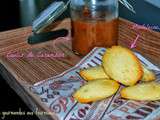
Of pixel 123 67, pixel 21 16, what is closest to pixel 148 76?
pixel 123 67

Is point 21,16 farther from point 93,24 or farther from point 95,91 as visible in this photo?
point 95,91

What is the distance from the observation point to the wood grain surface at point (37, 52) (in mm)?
479

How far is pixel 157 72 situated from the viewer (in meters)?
0.47

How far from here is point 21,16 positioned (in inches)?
42.1

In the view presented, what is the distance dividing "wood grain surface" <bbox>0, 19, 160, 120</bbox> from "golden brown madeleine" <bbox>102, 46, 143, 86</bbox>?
88 mm

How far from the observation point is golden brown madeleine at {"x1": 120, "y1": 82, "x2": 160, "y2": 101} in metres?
0.39

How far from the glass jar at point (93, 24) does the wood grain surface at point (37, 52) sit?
0.03 m

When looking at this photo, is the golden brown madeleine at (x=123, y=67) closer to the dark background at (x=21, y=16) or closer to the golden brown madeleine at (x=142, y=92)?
the golden brown madeleine at (x=142, y=92)

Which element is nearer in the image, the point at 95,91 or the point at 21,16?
the point at 95,91

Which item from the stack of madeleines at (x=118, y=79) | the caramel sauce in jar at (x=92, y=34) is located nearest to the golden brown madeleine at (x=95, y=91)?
the stack of madeleines at (x=118, y=79)

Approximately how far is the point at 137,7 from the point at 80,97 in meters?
0.36

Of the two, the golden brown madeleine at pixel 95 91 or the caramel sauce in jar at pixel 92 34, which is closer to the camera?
the golden brown madeleine at pixel 95 91

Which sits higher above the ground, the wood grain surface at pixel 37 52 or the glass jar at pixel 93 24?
the glass jar at pixel 93 24

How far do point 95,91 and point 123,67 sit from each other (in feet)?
0.21
